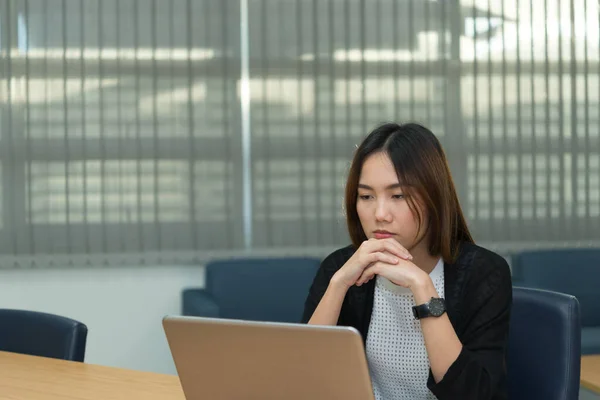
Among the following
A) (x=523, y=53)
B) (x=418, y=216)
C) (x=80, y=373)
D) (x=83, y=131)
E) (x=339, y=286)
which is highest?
(x=523, y=53)

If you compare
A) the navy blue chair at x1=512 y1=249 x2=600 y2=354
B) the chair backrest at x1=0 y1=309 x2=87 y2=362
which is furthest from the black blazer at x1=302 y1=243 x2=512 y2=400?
the navy blue chair at x1=512 y1=249 x2=600 y2=354

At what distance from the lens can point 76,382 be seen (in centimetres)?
236

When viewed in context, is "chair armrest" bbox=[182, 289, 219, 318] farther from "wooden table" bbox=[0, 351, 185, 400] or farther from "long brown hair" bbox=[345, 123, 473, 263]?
"long brown hair" bbox=[345, 123, 473, 263]

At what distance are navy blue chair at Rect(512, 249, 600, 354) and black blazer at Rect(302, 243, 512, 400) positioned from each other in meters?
3.34

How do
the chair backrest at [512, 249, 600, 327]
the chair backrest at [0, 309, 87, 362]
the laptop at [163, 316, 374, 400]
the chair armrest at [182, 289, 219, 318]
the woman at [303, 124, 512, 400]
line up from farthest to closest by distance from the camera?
the chair backrest at [512, 249, 600, 327], the chair armrest at [182, 289, 219, 318], the chair backrest at [0, 309, 87, 362], the woman at [303, 124, 512, 400], the laptop at [163, 316, 374, 400]

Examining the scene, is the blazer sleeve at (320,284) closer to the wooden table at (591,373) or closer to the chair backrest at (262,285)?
the wooden table at (591,373)

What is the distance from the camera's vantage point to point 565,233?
595cm

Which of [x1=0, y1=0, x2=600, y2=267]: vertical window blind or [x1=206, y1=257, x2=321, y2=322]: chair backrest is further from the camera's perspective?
[x1=0, y1=0, x2=600, y2=267]: vertical window blind

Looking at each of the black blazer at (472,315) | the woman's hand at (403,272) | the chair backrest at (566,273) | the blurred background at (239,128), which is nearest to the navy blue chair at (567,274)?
the chair backrest at (566,273)

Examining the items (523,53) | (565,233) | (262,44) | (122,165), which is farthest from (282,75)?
(565,233)

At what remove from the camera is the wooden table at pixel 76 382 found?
2234mm

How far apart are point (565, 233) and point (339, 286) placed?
161 inches

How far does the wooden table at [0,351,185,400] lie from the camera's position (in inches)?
88.0

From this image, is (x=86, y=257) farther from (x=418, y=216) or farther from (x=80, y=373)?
(x=418, y=216)
